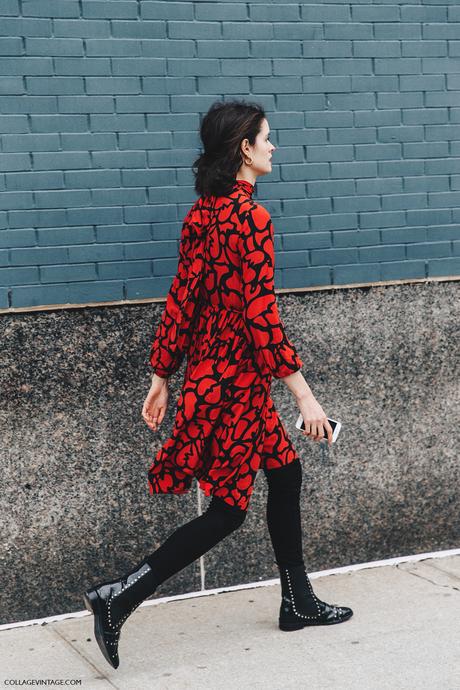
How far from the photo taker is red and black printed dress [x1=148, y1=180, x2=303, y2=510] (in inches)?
140

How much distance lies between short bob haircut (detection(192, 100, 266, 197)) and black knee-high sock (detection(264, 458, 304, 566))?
1.08 m

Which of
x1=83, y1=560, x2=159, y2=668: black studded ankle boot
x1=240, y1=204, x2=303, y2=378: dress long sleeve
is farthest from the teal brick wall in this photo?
x1=83, y1=560, x2=159, y2=668: black studded ankle boot

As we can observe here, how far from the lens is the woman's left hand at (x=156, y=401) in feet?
12.8

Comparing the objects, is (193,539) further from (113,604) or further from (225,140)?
(225,140)

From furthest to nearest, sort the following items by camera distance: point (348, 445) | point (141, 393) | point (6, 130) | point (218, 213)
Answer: point (348, 445), point (141, 393), point (6, 130), point (218, 213)

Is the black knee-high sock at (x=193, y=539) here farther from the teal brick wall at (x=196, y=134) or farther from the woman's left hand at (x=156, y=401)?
the teal brick wall at (x=196, y=134)

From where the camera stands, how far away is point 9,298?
419cm

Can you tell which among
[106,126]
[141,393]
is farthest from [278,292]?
[106,126]

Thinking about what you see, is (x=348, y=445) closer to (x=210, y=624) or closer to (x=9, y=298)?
(x=210, y=624)

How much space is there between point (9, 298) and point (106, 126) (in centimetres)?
82

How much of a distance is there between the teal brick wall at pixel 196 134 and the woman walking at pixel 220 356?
65 centimetres

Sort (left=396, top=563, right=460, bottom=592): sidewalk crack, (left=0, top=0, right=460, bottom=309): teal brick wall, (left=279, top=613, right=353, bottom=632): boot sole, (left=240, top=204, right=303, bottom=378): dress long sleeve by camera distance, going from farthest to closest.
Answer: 1. (left=396, top=563, right=460, bottom=592): sidewalk crack
2. (left=0, top=0, right=460, bottom=309): teal brick wall
3. (left=279, top=613, right=353, bottom=632): boot sole
4. (left=240, top=204, right=303, bottom=378): dress long sleeve

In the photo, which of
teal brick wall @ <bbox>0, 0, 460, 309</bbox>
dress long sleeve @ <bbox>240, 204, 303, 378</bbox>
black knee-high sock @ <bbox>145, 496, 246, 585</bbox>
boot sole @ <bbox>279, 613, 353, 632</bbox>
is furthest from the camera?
teal brick wall @ <bbox>0, 0, 460, 309</bbox>

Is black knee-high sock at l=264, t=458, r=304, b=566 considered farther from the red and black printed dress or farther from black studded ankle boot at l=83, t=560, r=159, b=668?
black studded ankle boot at l=83, t=560, r=159, b=668
